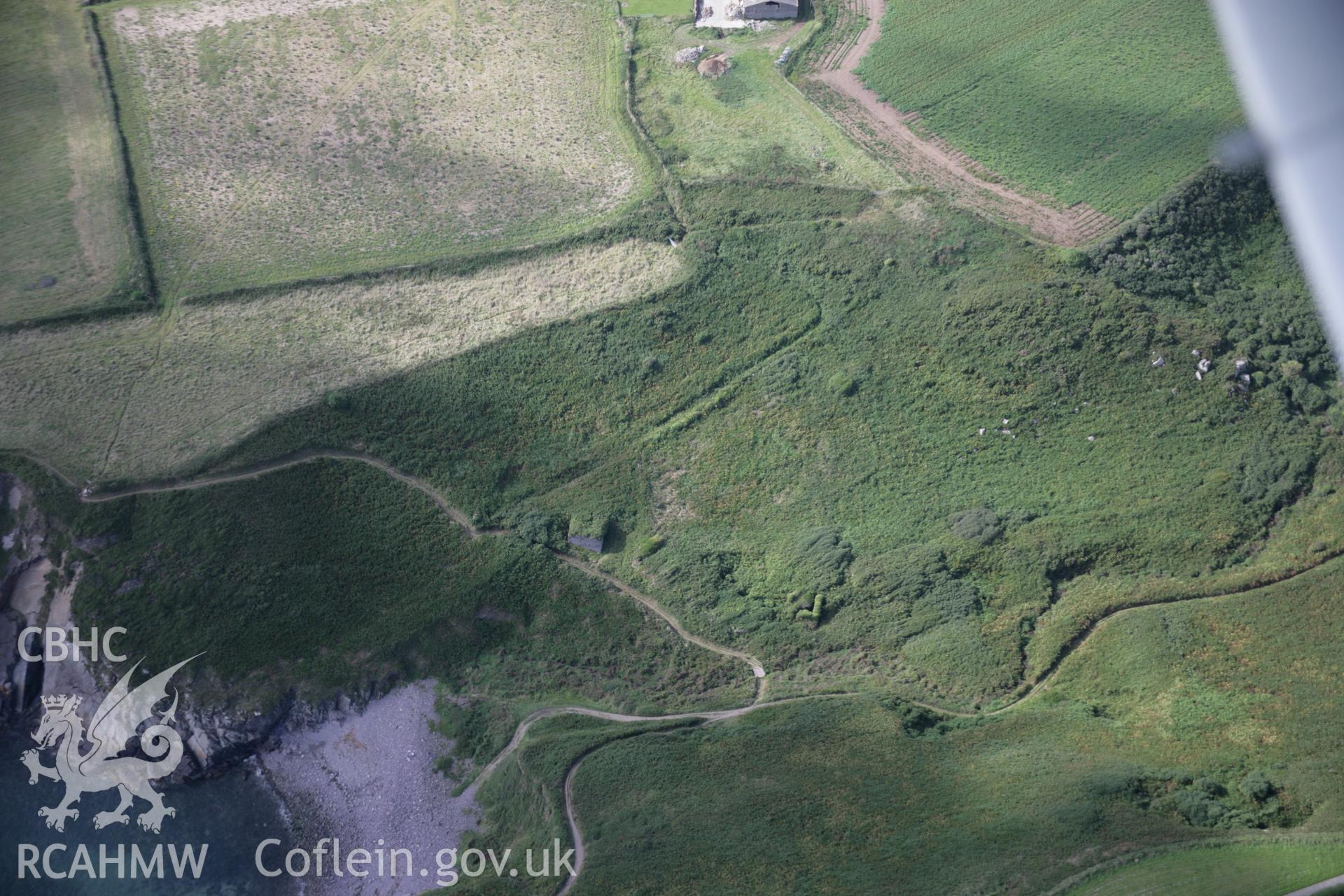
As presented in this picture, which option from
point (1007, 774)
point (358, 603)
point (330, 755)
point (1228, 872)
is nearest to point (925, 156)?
point (1007, 774)

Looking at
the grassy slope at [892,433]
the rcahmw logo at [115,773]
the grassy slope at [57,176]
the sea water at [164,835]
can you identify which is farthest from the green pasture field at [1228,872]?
the grassy slope at [57,176]

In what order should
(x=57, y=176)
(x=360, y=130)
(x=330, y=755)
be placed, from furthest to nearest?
1. (x=360, y=130)
2. (x=57, y=176)
3. (x=330, y=755)

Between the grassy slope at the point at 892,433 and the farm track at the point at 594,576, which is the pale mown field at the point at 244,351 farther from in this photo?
the grassy slope at the point at 892,433

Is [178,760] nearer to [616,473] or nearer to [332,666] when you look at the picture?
[332,666]

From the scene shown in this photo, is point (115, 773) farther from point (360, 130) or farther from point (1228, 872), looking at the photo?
point (1228, 872)

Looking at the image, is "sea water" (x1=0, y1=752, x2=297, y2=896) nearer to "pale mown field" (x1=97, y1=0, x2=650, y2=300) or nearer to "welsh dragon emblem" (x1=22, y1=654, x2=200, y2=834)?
"welsh dragon emblem" (x1=22, y1=654, x2=200, y2=834)

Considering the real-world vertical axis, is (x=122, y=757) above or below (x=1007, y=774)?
below
